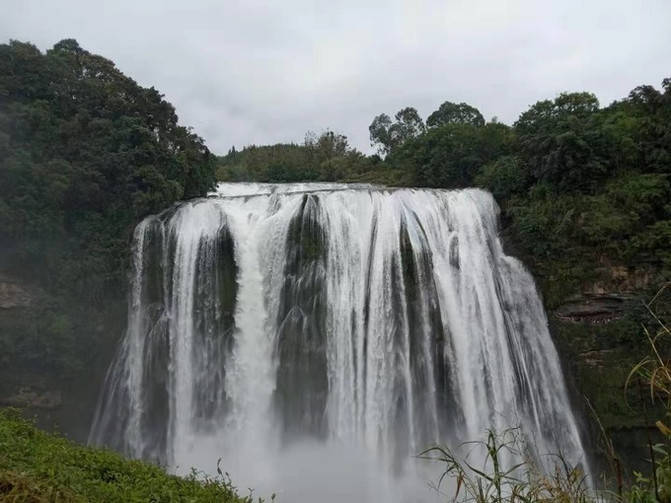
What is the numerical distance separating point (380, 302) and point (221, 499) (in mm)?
8944

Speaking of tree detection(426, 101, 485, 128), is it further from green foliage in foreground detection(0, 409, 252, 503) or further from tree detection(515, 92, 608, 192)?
green foliage in foreground detection(0, 409, 252, 503)

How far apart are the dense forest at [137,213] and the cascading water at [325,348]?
0.85m

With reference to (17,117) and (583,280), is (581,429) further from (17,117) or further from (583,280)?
(17,117)

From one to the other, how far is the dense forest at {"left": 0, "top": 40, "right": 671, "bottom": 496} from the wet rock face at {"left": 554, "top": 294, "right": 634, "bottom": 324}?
0.13ft

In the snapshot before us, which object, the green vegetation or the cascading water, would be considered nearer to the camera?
the cascading water

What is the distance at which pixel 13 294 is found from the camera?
14.1 metres

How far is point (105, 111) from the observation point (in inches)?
672

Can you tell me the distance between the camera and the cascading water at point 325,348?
1334 centimetres

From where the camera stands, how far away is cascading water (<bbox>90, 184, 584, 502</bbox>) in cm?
1334

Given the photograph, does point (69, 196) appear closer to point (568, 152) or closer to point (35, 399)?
point (35, 399)

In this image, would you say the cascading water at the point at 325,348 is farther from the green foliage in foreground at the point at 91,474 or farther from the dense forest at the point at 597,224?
the green foliage in foreground at the point at 91,474

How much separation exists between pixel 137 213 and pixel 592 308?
14.9 m

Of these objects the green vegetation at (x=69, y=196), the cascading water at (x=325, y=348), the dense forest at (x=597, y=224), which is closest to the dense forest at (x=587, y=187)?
the dense forest at (x=597, y=224)

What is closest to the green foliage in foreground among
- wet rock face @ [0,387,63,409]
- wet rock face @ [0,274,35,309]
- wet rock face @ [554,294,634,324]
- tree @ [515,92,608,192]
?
wet rock face @ [0,387,63,409]
